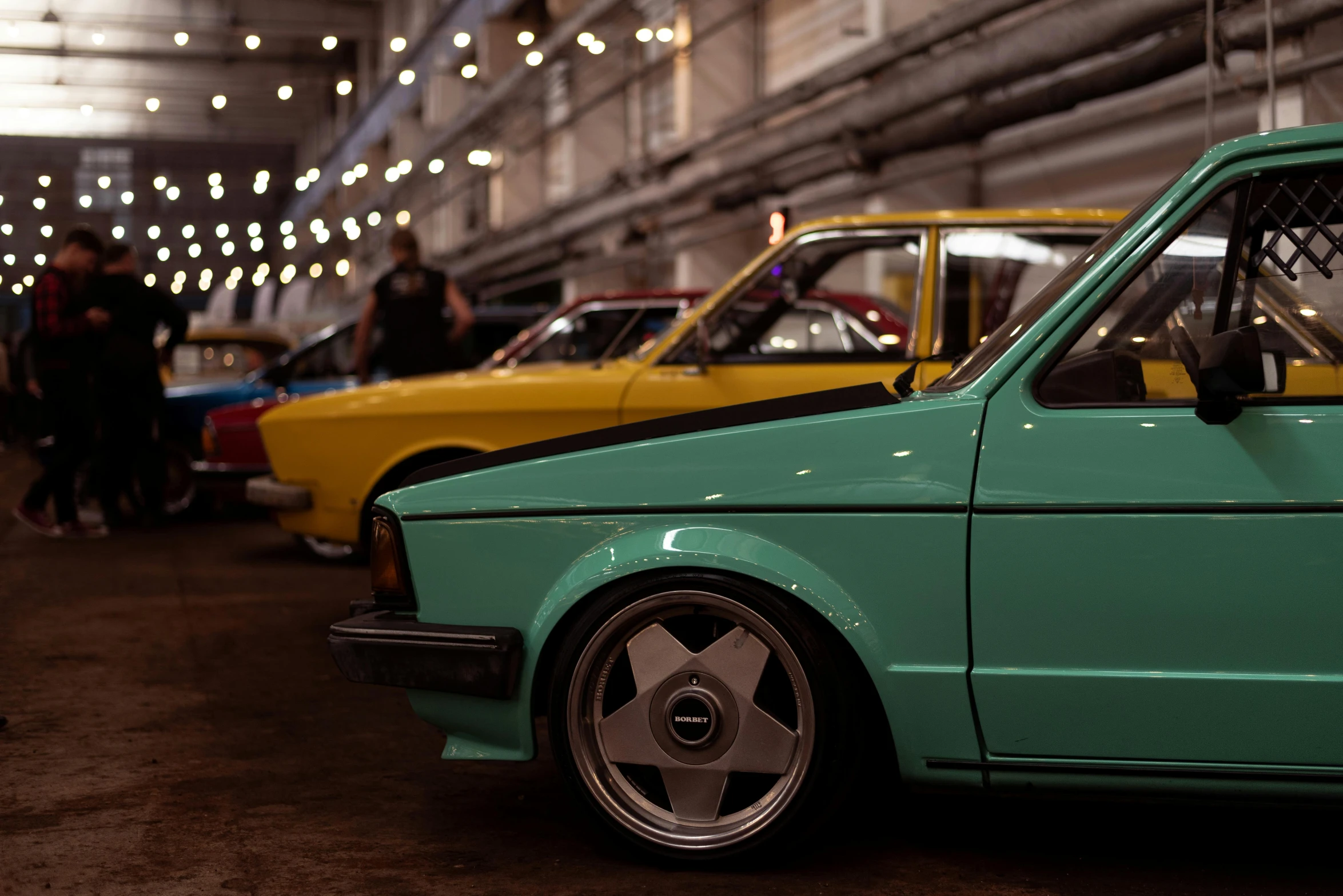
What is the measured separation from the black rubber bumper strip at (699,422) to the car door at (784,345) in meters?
2.18

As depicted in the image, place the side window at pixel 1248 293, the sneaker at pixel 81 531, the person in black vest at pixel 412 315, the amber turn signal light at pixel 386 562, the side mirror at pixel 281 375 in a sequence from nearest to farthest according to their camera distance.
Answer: the side window at pixel 1248 293
the amber turn signal light at pixel 386 562
the person in black vest at pixel 412 315
the sneaker at pixel 81 531
the side mirror at pixel 281 375

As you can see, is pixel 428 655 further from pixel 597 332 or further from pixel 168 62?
pixel 168 62

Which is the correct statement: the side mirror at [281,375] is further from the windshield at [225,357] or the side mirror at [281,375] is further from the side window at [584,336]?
the windshield at [225,357]

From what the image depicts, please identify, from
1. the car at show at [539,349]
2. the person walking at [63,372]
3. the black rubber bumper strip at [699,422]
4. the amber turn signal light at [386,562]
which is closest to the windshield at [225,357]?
the person walking at [63,372]

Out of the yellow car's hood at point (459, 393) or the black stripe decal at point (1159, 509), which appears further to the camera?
the yellow car's hood at point (459, 393)

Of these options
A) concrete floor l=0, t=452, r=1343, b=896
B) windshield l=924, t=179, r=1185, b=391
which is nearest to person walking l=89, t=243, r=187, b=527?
concrete floor l=0, t=452, r=1343, b=896

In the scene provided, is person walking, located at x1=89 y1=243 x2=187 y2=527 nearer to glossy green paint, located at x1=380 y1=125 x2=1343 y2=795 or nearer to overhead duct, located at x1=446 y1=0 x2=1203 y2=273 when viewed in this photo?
overhead duct, located at x1=446 y1=0 x2=1203 y2=273

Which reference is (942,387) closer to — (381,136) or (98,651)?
(98,651)

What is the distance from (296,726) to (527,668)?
1.65 meters

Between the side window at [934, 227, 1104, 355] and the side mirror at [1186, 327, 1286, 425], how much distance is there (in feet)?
8.51

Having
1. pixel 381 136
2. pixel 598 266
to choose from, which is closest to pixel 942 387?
pixel 598 266

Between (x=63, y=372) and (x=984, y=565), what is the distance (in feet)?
26.3

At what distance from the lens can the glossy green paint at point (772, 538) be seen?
2908 mm

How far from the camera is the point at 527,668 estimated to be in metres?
3.19
